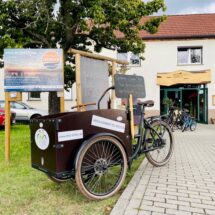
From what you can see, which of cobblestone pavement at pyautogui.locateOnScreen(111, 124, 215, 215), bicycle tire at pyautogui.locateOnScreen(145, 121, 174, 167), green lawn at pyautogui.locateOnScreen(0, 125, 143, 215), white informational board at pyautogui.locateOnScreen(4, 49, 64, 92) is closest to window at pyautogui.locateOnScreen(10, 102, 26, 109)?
white informational board at pyautogui.locateOnScreen(4, 49, 64, 92)

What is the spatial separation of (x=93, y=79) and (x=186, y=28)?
17004 millimetres

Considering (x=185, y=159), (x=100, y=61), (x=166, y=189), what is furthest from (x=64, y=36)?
(x=166, y=189)

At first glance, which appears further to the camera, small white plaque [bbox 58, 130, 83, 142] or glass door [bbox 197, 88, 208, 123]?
glass door [bbox 197, 88, 208, 123]

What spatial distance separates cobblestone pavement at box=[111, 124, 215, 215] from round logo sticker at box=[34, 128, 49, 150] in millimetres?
1188

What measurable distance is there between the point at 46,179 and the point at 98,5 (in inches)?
273

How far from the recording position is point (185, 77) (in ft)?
69.1

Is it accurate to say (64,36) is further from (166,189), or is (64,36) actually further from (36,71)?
(166,189)

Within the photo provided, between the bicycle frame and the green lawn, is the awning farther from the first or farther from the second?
the green lawn

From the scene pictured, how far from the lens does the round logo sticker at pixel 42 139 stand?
421cm

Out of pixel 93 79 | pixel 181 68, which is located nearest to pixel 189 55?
pixel 181 68

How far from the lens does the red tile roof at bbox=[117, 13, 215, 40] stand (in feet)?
70.1

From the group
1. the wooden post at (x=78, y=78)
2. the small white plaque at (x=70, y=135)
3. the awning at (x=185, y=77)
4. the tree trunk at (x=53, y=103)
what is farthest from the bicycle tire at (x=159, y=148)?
the awning at (x=185, y=77)

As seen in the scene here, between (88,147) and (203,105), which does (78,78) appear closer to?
(88,147)

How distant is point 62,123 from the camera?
4.04 metres
